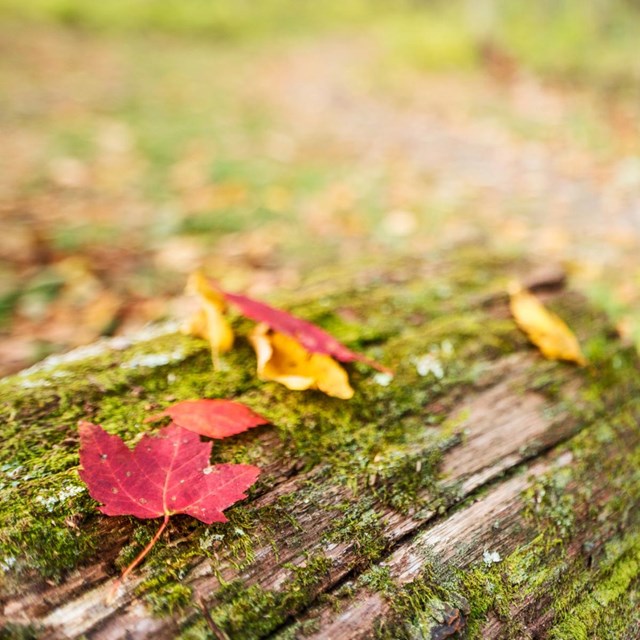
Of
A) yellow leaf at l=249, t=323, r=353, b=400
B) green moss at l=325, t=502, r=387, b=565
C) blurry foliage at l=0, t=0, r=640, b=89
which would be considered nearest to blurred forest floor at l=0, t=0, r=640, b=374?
blurry foliage at l=0, t=0, r=640, b=89

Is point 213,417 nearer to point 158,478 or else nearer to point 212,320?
point 158,478

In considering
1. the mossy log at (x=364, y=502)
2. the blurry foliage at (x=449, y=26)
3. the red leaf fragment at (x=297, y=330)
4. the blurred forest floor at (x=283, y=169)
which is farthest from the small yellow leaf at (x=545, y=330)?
the blurry foliage at (x=449, y=26)

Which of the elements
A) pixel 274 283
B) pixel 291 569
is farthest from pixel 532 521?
pixel 274 283

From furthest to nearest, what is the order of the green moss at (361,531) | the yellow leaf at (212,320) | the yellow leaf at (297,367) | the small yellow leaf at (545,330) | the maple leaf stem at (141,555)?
the small yellow leaf at (545,330) → the yellow leaf at (212,320) → the yellow leaf at (297,367) → the green moss at (361,531) → the maple leaf stem at (141,555)

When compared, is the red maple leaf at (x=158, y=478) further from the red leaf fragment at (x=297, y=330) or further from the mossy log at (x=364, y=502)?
the red leaf fragment at (x=297, y=330)

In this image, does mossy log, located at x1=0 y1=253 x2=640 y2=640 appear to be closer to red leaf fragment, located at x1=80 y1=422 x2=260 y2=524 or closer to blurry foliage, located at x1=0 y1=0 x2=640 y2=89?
red leaf fragment, located at x1=80 y1=422 x2=260 y2=524

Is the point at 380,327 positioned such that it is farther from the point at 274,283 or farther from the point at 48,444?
the point at 274,283

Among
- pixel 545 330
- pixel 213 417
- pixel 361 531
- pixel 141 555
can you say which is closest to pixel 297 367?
pixel 213 417

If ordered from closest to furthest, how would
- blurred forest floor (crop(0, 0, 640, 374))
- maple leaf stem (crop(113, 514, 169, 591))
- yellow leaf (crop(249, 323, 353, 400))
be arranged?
maple leaf stem (crop(113, 514, 169, 591)), yellow leaf (crop(249, 323, 353, 400)), blurred forest floor (crop(0, 0, 640, 374))
